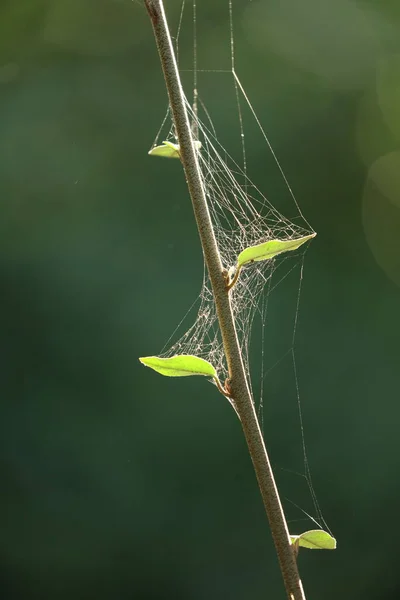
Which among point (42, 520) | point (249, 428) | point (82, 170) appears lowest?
point (42, 520)

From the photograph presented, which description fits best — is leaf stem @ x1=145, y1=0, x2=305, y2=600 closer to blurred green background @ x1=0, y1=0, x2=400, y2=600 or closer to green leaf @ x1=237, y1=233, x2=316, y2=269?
green leaf @ x1=237, y1=233, x2=316, y2=269

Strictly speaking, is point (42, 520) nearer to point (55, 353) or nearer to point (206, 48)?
point (55, 353)

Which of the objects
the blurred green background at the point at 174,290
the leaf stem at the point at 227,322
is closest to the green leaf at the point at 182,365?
the leaf stem at the point at 227,322

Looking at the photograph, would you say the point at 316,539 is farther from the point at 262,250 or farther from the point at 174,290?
the point at 174,290

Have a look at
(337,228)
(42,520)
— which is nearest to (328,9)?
(337,228)

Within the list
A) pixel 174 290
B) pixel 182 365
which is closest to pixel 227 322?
pixel 182 365

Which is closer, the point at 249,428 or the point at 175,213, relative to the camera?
the point at 249,428

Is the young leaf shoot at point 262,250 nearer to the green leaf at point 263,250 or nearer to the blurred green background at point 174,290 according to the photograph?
the green leaf at point 263,250
